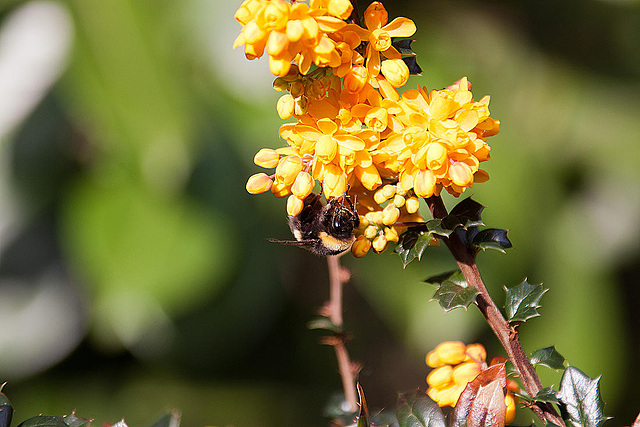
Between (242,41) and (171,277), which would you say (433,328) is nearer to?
(171,277)

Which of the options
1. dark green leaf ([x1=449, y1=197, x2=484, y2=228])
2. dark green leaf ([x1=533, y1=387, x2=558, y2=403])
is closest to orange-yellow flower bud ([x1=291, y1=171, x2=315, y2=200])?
dark green leaf ([x1=449, y1=197, x2=484, y2=228])

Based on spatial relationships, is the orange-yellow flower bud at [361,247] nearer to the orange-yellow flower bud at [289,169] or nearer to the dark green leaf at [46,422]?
the orange-yellow flower bud at [289,169]

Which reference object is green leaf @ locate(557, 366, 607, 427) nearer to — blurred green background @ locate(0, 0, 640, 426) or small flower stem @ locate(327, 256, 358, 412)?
small flower stem @ locate(327, 256, 358, 412)

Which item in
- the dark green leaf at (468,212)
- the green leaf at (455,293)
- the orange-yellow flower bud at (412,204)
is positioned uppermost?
the orange-yellow flower bud at (412,204)

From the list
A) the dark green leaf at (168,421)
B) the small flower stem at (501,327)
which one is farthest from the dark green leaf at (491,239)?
the dark green leaf at (168,421)

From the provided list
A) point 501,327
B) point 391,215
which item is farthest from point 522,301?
point 391,215
